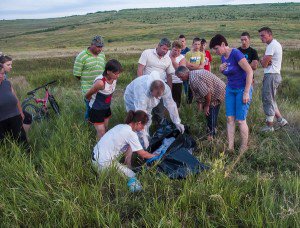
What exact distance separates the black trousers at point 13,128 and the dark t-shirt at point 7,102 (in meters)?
0.09

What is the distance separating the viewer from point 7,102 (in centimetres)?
432

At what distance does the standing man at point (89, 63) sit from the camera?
5387 mm

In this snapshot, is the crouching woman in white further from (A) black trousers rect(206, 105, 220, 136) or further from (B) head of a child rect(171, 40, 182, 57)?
(B) head of a child rect(171, 40, 182, 57)

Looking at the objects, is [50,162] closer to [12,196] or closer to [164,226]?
[12,196]

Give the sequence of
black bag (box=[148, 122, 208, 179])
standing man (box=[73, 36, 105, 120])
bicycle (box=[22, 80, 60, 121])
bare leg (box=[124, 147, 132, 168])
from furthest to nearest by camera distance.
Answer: bicycle (box=[22, 80, 60, 121]) < standing man (box=[73, 36, 105, 120]) < bare leg (box=[124, 147, 132, 168]) < black bag (box=[148, 122, 208, 179])

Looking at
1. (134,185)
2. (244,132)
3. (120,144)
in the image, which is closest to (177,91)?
(244,132)

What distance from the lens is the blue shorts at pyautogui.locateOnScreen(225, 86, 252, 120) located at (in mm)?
4418

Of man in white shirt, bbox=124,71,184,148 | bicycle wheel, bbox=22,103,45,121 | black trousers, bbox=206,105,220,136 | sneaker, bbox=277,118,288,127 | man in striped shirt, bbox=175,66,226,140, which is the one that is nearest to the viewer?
man in white shirt, bbox=124,71,184,148

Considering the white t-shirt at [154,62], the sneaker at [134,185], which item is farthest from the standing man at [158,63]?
the sneaker at [134,185]

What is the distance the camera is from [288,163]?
14.1 feet

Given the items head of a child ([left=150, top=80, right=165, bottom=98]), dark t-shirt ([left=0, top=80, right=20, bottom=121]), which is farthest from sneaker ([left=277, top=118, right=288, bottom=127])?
dark t-shirt ([left=0, top=80, right=20, bottom=121])

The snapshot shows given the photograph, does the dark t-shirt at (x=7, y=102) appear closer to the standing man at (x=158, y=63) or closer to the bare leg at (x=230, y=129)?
the standing man at (x=158, y=63)

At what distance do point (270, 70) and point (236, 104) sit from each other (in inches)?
59.7

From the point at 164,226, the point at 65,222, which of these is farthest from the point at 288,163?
the point at 65,222
